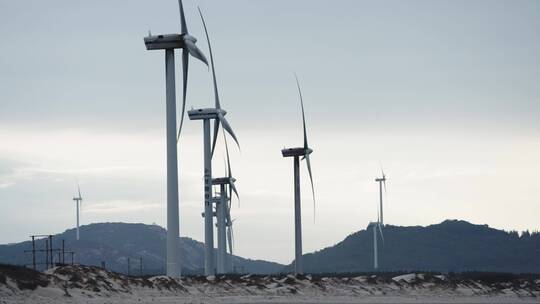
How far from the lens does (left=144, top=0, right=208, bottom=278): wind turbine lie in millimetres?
80812

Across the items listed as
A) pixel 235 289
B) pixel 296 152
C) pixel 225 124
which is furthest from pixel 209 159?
pixel 235 289

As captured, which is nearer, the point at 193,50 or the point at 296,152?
the point at 193,50

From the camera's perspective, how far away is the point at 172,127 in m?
81.4

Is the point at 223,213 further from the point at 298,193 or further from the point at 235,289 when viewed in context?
the point at 235,289

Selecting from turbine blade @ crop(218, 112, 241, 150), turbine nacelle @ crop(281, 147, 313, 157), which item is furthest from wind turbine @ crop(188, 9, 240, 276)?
turbine nacelle @ crop(281, 147, 313, 157)

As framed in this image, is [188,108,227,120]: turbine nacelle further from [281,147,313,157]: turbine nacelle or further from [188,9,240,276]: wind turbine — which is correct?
[281,147,313,157]: turbine nacelle

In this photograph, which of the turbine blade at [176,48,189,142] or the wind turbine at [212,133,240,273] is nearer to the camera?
the turbine blade at [176,48,189,142]

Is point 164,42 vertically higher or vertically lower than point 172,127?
higher

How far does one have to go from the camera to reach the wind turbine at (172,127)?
8081cm

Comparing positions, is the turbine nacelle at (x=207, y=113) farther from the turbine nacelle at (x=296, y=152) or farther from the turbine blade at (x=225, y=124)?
the turbine nacelle at (x=296, y=152)

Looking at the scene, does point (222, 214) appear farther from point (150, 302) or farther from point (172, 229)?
point (150, 302)

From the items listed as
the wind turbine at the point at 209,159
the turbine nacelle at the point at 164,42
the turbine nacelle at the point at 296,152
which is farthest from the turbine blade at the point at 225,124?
the turbine nacelle at the point at 164,42

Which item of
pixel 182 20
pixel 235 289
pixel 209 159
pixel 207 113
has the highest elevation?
pixel 182 20

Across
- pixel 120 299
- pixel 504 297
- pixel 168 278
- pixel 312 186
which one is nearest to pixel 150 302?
pixel 120 299
